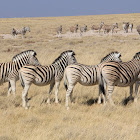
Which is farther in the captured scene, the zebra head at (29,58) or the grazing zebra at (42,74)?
the zebra head at (29,58)

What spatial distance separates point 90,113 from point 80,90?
80.7 inches

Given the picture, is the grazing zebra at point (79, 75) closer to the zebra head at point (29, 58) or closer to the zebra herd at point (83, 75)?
the zebra herd at point (83, 75)

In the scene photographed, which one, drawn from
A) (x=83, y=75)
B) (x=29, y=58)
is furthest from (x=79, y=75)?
(x=29, y=58)

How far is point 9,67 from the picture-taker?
7246mm

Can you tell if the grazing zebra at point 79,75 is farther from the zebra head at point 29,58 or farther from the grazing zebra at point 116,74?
the zebra head at point 29,58

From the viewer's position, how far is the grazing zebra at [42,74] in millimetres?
6242

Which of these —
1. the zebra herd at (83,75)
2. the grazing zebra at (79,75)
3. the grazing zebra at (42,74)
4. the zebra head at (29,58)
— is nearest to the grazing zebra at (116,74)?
the zebra herd at (83,75)

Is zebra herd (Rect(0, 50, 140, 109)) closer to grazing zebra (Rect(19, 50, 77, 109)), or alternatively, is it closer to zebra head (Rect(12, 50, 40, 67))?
grazing zebra (Rect(19, 50, 77, 109))

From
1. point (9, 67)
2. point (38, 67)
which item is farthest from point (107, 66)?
point (9, 67)

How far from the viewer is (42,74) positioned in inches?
253

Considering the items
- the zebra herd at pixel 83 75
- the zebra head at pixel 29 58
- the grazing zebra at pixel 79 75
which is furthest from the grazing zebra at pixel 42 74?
the zebra head at pixel 29 58

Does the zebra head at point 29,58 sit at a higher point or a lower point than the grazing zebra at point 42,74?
higher

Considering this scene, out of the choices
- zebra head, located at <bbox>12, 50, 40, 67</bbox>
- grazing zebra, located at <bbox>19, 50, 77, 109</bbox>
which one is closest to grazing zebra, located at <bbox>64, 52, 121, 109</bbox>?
grazing zebra, located at <bbox>19, 50, 77, 109</bbox>

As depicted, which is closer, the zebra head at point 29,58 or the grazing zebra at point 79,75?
the grazing zebra at point 79,75
